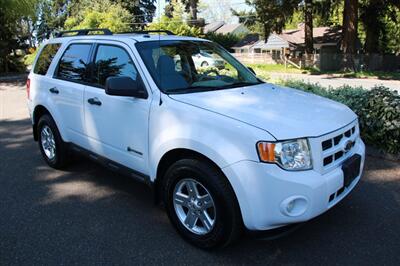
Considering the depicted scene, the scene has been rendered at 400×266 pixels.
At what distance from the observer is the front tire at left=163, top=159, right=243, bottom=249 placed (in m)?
3.19

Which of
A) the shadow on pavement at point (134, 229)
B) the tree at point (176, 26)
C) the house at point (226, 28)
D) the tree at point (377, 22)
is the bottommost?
the shadow on pavement at point (134, 229)

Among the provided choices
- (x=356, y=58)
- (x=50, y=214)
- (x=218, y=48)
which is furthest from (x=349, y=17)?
(x=50, y=214)

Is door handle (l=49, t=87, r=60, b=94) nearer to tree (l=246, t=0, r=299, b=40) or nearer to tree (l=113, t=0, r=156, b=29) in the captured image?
tree (l=246, t=0, r=299, b=40)

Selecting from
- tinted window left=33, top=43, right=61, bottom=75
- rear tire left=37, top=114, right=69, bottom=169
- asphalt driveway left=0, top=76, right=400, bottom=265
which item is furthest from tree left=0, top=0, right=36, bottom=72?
asphalt driveway left=0, top=76, right=400, bottom=265

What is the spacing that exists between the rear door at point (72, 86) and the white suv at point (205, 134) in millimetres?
15

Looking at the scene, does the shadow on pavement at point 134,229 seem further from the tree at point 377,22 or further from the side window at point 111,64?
the tree at point 377,22

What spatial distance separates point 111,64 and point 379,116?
163 inches

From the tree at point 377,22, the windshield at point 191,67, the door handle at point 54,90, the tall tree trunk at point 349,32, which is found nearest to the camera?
the windshield at point 191,67

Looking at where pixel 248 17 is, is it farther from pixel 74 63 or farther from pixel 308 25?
pixel 74 63

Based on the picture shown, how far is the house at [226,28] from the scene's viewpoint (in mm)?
68562

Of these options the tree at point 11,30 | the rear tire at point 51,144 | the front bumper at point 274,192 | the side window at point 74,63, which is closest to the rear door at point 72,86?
the side window at point 74,63

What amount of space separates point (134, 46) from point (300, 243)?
8.28ft

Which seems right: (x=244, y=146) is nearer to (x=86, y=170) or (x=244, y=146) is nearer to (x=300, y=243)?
(x=300, y=243)

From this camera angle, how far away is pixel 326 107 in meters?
3.76
